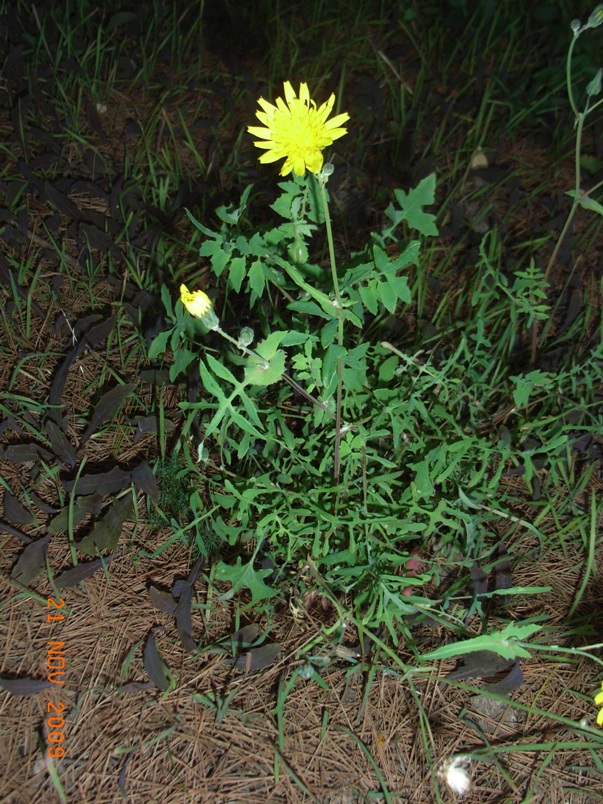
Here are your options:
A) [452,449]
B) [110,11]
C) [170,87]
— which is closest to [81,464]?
[452,449]

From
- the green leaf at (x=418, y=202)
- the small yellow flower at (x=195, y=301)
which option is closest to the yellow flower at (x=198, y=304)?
the small yellow flower at (x=195, y=301)

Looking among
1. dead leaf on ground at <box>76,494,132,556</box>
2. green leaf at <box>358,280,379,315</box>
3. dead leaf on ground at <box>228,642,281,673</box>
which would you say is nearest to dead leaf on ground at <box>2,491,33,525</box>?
dead leaf on ground at <box>76,494,132,556</box>

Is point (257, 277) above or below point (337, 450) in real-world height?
above

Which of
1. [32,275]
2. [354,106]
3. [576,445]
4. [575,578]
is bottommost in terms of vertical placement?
[575,578]

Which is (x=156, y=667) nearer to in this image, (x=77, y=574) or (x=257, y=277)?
(x=77, y=574)

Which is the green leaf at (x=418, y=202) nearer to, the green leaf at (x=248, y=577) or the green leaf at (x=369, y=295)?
the green leaf at (x=369, y=295)

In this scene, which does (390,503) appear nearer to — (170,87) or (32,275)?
(32,275)

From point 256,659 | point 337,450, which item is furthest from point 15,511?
point 337,450
